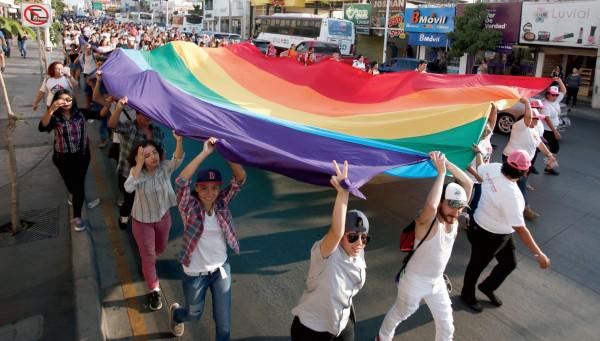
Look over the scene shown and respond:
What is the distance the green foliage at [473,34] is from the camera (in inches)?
858

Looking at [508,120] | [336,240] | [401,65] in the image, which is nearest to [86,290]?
[336,240]

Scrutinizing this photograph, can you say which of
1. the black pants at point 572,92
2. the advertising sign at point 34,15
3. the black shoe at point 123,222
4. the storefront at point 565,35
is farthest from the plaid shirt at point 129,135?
the storefront at point 565,35

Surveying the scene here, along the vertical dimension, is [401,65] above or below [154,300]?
above

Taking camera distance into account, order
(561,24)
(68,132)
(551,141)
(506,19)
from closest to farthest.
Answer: (68,132) → (551,141) → (561,24) → (506,19)

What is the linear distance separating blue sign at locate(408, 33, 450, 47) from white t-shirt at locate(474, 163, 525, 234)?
77.1 feet

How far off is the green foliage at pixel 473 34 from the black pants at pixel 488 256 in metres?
20.0

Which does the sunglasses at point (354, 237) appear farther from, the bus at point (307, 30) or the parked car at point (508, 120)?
the bus at point (307, 30)

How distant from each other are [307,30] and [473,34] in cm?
1143

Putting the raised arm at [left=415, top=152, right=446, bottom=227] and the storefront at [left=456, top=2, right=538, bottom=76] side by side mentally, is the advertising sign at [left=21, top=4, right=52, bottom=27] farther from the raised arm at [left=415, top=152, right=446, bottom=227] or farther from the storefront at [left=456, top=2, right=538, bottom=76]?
the storefront at [left=456, top=2, right=538, bottom=76]

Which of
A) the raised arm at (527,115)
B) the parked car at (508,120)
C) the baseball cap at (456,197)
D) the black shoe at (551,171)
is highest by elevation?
the raised arm at (527,115)

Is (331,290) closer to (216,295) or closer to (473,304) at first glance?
(216,295)

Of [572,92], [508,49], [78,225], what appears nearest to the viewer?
[78,225]

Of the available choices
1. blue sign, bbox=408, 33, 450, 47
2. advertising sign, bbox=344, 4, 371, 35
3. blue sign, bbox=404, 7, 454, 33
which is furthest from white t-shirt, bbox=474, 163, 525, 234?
advertising sign, bbox=344, 4, 371, 35

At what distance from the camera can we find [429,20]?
86.3 feet
